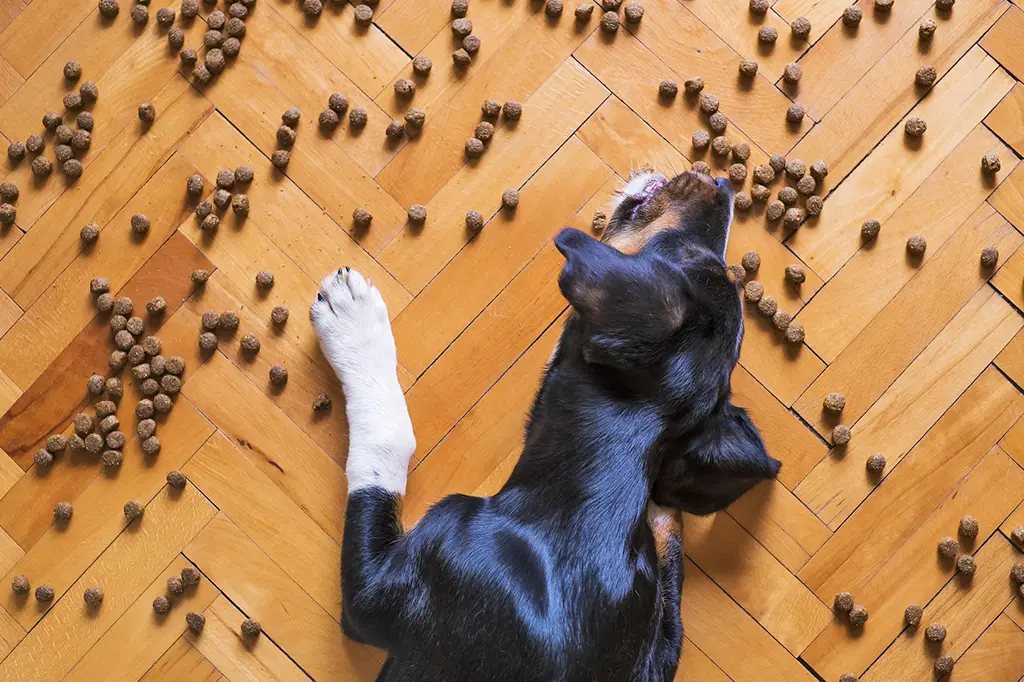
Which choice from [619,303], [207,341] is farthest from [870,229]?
[207,341]

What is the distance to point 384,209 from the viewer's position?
2920mm

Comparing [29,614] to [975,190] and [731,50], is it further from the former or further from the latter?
[975,190]

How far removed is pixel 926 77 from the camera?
2.95 m

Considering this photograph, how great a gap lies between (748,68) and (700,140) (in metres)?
0.28

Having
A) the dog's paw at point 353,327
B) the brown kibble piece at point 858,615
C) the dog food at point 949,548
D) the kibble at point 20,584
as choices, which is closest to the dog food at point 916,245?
the dog food at point 949,548

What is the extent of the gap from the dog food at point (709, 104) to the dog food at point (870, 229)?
605 millimetres

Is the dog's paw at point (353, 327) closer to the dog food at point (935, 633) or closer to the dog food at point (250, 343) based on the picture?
the dog food at point (250, 343)

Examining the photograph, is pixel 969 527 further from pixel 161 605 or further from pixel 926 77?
pixel 161 605

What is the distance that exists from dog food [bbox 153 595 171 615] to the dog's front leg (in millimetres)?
664

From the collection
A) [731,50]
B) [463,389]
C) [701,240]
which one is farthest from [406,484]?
[731,50]

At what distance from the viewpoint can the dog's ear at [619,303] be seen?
1.99m

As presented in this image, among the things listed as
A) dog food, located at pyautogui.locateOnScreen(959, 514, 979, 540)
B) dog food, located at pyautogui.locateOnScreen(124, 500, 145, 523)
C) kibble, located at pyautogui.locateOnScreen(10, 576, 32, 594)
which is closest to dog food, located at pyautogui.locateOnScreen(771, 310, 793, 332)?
dog food, located at pyautogui.locateOnScreen(959, 514, 979, 540)

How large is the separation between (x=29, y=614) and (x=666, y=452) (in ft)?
6.75

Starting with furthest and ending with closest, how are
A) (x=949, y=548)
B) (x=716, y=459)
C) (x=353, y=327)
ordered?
(x=949, y=548) → (x=353, y=327) → (x=716, y=459)
